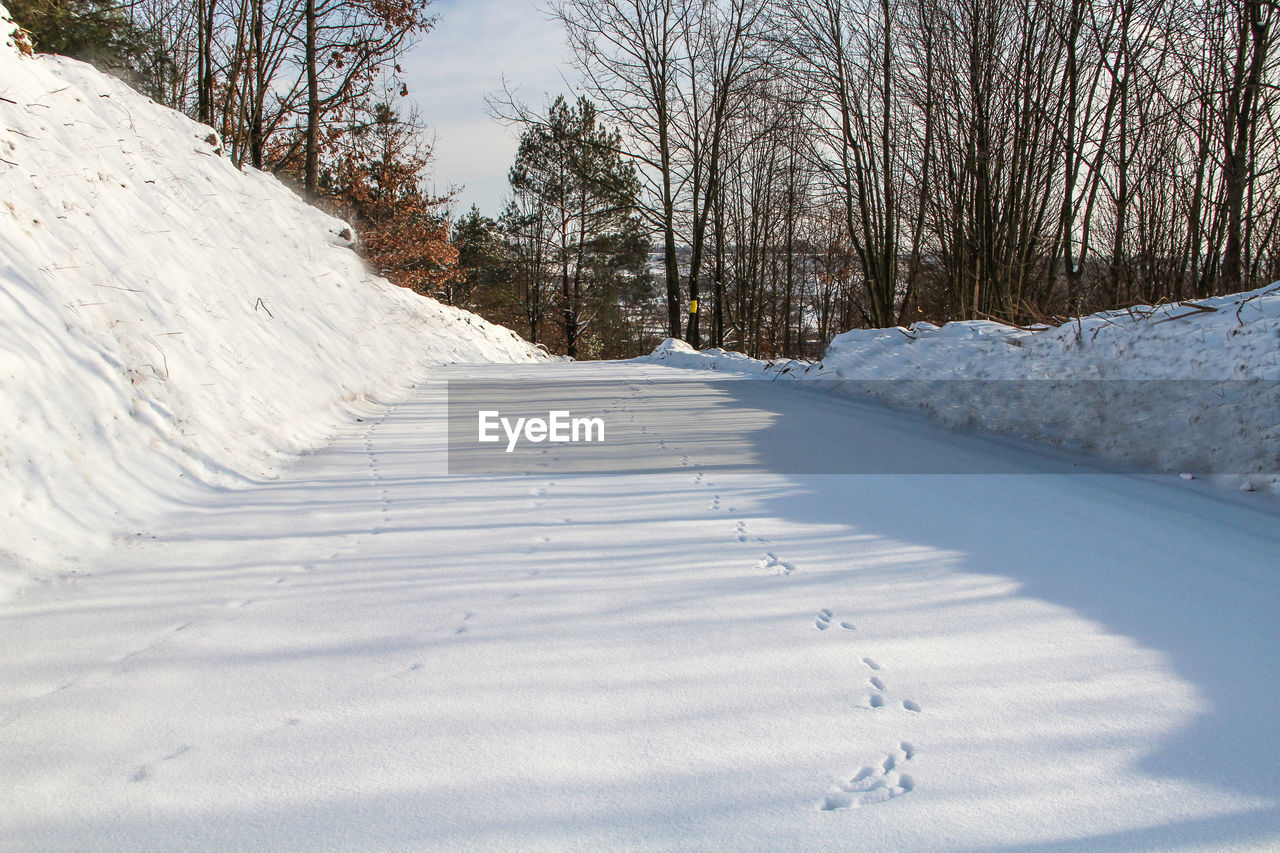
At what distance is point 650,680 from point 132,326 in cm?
418

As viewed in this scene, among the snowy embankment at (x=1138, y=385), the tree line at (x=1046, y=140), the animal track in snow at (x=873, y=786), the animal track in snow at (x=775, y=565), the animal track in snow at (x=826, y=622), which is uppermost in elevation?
the tree line at (x=1046, y=140)

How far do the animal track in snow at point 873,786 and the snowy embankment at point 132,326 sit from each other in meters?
2.85

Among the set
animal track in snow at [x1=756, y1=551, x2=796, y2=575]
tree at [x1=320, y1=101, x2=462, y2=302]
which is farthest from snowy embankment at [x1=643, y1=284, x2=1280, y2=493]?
tree at [x1=320, y1=101, x2=462, y2=302]

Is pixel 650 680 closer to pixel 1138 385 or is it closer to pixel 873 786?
pixel 873 786

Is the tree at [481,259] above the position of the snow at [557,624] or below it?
above

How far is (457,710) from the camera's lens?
2.03 meters

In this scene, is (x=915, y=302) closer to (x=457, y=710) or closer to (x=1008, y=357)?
(x=1008, y=357)

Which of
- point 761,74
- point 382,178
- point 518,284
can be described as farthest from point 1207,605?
point 518,284

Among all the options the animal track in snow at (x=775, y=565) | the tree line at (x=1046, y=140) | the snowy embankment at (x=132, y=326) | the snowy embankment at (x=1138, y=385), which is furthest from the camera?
the tree line at (x=1046, y=140)

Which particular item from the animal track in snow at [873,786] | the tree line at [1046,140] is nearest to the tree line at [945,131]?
the tree line at [1046,140]

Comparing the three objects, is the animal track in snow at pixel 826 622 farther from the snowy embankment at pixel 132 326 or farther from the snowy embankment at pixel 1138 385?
the snowy embankment at pixel 1138 385

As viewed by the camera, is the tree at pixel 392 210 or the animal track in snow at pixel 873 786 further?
the tree at pixel 392 210

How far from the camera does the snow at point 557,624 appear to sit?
1.66m

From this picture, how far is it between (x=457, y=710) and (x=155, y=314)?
4.26 meters
